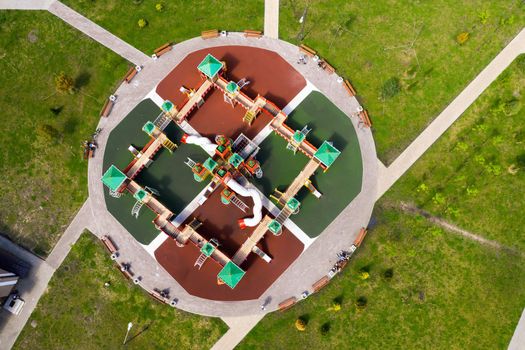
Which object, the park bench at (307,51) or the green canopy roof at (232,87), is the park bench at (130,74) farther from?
the park bench at (307,51)

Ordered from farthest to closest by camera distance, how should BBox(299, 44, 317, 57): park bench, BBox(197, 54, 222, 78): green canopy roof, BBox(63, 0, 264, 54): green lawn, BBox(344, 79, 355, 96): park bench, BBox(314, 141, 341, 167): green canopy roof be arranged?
BBox(63, 0, 264, 54): green lawn < BBox(299, 44, 317, 57): park bench < BBox(344, 79, 355, 96): park bench < BBox(197, 54, 222, 78): green canopy roof < BBox(314, 141, 341, 167): green canopy roof

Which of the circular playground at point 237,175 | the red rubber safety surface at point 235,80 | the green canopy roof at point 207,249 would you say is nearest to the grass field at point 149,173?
the circular playground at point 237,175

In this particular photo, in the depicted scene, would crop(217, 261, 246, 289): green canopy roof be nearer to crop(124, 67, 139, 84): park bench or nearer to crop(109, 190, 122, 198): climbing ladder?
crop(109, 190, 122, 198): climbing ladder

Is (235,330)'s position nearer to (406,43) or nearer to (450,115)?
(450,115)

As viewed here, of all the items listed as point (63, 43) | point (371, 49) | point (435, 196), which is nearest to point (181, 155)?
point (63, 43)

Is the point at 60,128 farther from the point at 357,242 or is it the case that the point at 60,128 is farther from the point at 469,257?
Answer: the point at 469,257

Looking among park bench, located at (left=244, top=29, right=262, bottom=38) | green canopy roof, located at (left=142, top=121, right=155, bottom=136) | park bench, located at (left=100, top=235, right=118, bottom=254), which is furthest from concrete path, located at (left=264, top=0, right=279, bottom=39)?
park bench, located at (left=100, top=235, right=118, bottom=254)
